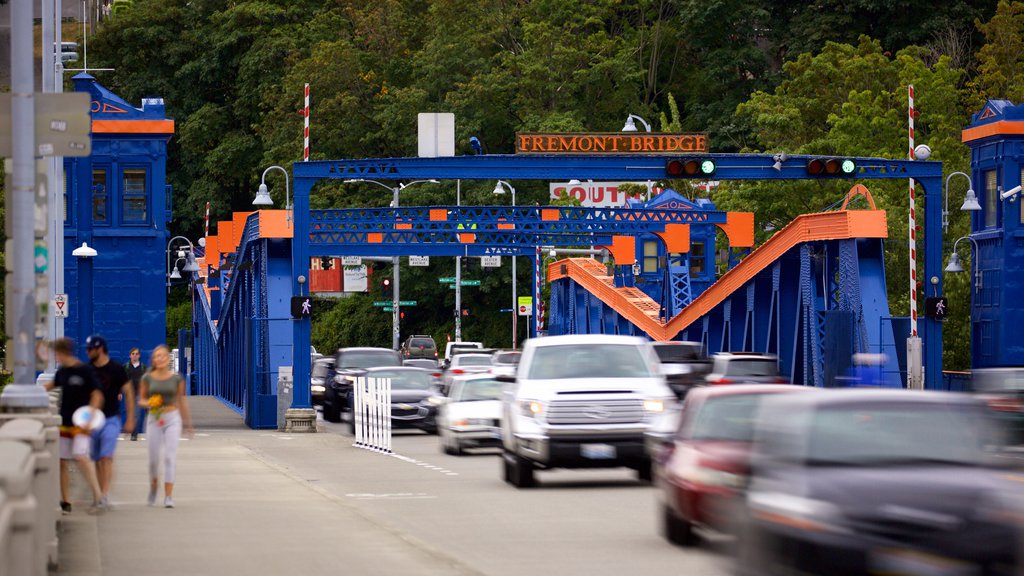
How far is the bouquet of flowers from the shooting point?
61.3 ft

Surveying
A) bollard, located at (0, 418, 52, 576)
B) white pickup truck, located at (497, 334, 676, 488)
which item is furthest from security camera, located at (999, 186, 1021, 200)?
bollard, located at (0, 418, 52, 576)

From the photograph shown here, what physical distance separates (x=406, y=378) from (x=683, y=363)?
587 centimetres

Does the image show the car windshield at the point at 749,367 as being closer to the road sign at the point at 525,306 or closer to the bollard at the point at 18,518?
the bollard at the point at 18,518

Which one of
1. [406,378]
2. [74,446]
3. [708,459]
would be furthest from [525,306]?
[708,459]

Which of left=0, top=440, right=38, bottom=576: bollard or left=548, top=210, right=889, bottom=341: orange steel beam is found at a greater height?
left=548, top=210, right=889, bottom=341: orange steel beam

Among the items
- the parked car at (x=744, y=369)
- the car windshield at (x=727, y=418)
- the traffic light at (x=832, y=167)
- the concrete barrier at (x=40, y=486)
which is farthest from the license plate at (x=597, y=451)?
the traffic light at (x=832, y=167)

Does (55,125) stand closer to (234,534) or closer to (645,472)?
(234,534)

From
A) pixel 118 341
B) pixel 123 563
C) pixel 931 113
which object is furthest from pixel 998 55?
pixel 123 563

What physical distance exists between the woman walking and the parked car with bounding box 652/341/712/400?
15.8 m

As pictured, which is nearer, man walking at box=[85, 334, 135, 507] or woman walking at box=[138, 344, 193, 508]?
man walking at box=[85, 334, 135, 507]

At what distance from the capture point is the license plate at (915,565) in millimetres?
10141

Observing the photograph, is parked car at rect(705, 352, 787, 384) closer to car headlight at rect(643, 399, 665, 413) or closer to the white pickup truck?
the white pickup truck

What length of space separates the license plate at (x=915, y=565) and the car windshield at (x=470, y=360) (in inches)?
1466

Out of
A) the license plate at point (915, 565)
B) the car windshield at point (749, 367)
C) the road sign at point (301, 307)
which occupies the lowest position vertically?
the license plate at point (915, 565)
